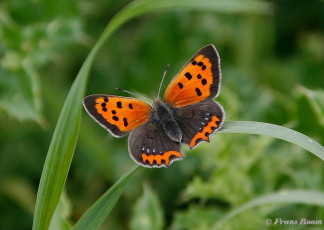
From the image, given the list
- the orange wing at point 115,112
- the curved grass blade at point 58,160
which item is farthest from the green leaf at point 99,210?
the orange wing at point 115,112

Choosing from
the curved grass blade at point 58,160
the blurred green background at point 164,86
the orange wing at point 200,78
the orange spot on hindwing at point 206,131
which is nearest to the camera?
the curved grass blade at point 58,160

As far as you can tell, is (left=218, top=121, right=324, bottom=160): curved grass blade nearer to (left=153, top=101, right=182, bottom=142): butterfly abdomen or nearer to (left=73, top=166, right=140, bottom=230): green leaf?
(left=153, top=101, right=182, bottom=142): butterfly abdomen

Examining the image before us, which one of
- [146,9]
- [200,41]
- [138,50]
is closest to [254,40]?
[200,41]

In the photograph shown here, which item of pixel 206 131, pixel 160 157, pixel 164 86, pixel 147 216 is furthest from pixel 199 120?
pixel 164 86

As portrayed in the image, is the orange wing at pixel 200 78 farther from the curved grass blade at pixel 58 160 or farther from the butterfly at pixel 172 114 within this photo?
the curved grass blade at pixel 58 160

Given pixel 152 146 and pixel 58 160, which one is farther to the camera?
pixel 152 146

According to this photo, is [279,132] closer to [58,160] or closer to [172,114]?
[172,114]

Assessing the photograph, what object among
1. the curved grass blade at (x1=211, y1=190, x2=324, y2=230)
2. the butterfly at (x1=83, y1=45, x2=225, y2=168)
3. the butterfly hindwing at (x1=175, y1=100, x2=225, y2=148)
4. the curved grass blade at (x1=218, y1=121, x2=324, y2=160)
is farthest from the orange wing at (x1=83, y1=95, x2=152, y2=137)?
the curved grass blade at (x1=211, y1=190, x2=324, y2=230)

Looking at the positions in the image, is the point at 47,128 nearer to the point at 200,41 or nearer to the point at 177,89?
the point at 200,41
